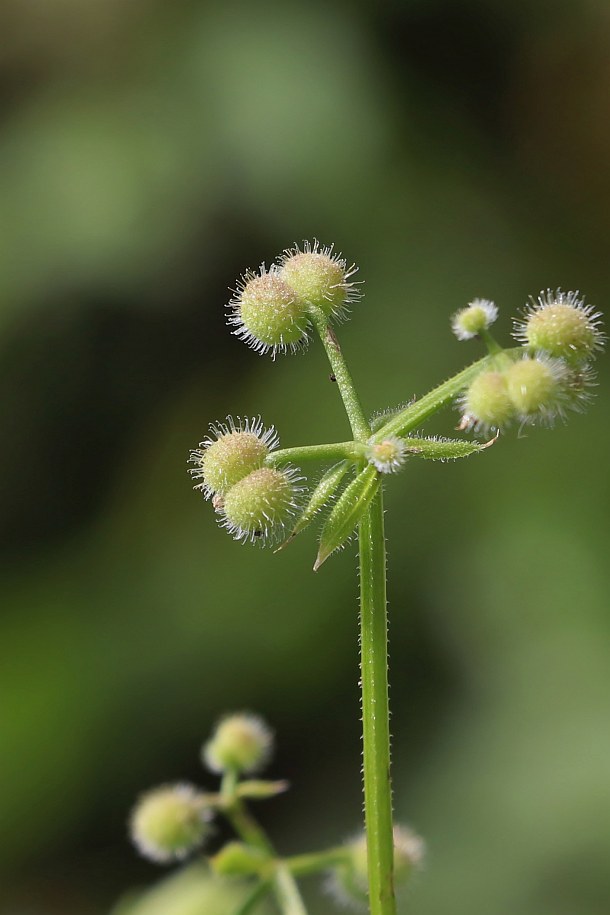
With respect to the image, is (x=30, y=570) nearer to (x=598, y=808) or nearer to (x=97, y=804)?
(x=97, y=804)

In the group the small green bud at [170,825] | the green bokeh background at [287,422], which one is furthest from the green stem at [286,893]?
the green bokeh background at [287,422]

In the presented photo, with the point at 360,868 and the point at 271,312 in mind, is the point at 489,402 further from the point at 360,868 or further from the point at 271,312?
the point at 360,868

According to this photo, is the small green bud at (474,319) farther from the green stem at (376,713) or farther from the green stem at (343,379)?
the green stem at (376,713)

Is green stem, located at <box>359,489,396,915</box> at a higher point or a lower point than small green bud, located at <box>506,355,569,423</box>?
lower

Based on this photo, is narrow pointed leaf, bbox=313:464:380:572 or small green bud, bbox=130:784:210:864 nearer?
narrow pointed leaf, bbox=313:464:380:572

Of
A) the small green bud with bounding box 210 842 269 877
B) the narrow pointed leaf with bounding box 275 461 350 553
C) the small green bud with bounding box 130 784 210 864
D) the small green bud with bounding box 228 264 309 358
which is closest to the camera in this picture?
the narrow pointed leaf with bounding box 275 461 350 553

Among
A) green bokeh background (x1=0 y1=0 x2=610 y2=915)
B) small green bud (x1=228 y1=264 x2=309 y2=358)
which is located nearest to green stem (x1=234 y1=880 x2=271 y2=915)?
small green bud (x1=228 y1=264 x2=309 y2=358)

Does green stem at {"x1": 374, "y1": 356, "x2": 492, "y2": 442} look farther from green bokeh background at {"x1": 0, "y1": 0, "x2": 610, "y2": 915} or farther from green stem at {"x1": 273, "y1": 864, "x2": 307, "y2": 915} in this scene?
green bokeh background at {"x1": 0, "y1": 0, "x2": 610, "y2": 915}

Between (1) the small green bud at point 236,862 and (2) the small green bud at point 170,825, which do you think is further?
(2) the small green bud at point 170,825
